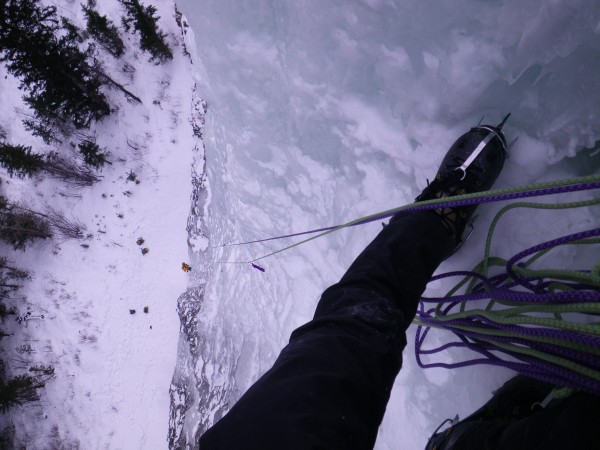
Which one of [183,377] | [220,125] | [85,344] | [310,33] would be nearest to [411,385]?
[310,33]

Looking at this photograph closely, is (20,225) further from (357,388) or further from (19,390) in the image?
(357,388)

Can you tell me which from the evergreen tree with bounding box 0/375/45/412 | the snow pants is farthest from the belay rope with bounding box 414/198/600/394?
the evergreen tree with bounding box 0/375/45/412

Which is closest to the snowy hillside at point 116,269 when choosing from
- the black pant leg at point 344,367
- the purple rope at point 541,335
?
the black pant leg at point 344,367

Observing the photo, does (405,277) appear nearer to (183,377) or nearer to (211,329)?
(211,329)

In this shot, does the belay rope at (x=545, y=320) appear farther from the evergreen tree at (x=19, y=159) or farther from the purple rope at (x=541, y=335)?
the evergreen tree at (x=19, y=159)

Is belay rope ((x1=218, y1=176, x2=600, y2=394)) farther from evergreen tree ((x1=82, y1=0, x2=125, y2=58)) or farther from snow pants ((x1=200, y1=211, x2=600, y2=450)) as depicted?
evergreen tree ((x1=82, y1=0, x2=125, y2=58))
